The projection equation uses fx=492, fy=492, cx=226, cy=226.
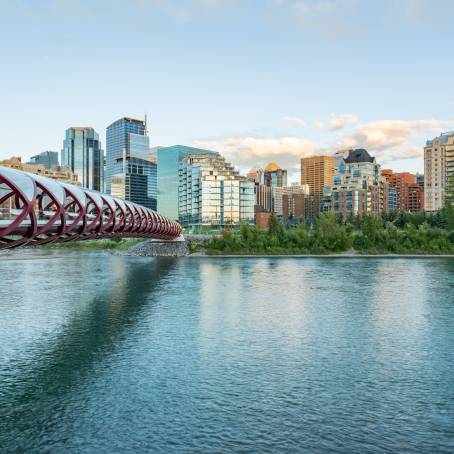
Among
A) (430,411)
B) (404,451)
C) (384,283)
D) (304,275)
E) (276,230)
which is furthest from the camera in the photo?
(276,230)

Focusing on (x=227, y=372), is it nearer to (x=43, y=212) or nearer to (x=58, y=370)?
(x=58, y=370)

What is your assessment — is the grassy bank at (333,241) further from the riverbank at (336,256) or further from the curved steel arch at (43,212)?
the curved steel arch at (43,212)

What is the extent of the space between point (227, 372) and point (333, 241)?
9897 cm

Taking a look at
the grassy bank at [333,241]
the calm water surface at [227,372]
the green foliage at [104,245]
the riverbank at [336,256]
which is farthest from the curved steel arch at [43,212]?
the green foliage at [104,245]

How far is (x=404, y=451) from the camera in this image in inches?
722

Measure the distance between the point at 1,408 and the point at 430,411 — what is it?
19.1m

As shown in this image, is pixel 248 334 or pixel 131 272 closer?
pixel 248 334

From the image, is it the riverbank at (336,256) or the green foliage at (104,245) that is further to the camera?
the green foliage at (104,245)

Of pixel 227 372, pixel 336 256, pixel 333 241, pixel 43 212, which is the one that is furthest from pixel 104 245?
pixel 227 372

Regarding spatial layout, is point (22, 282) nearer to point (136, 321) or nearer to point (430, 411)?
point (136, 321)

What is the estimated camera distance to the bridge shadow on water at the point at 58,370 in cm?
1994

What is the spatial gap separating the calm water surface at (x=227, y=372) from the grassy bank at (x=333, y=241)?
6815 centimetres

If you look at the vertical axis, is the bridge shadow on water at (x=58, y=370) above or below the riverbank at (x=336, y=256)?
above

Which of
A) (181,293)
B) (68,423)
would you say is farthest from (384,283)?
(68,423)
